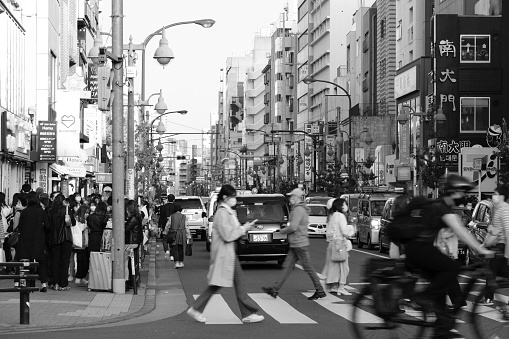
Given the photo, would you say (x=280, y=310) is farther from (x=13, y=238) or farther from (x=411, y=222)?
(x=13, y=238)

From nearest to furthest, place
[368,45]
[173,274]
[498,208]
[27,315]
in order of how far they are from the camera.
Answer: [27,315]
[498,208]
[173,274]
[368,45]

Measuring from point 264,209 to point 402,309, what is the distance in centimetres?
1658

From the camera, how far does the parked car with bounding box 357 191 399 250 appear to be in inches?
1467

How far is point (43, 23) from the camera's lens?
51.3 m

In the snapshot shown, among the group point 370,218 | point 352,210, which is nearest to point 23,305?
point 370,218

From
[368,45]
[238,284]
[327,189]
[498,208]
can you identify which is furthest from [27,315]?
[368,45]

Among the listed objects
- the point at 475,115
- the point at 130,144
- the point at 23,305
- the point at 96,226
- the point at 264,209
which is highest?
the point at 475,115

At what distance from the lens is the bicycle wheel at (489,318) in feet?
35.0

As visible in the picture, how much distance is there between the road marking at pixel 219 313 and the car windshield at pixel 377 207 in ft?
66.2

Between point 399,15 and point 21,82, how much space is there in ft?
135

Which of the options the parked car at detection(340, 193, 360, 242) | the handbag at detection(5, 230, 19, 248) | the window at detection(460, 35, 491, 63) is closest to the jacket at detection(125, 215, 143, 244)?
the handbag at detection(5, 230, 19, 248)

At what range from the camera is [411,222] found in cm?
1069

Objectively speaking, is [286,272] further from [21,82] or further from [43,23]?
[43,23]

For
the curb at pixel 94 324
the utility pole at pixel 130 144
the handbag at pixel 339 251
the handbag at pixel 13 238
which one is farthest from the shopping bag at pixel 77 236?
the utility pole at pixel 130 144
